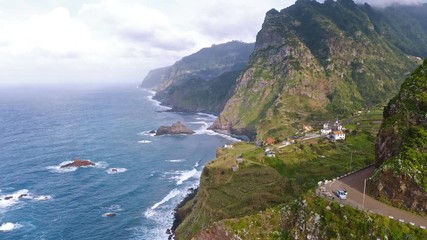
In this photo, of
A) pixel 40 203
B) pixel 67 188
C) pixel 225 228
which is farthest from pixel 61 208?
pixel 225 228

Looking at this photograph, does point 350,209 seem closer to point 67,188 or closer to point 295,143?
point 295,143

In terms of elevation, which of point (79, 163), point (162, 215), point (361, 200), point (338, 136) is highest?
point (361, 200)

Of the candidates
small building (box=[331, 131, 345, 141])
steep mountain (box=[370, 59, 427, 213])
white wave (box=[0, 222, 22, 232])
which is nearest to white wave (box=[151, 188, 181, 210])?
white wave (box=[0, 222, 22, 232])

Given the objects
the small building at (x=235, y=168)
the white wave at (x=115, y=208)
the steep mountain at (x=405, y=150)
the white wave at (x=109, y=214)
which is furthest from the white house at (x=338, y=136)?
the white wave at (x=109, y=214)

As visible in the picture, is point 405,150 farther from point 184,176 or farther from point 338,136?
point 184,176

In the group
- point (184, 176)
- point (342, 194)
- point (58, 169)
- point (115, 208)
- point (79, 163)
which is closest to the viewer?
point (342, 194)

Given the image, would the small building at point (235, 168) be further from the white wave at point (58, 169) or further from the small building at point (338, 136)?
the white wave at point (58, 169)

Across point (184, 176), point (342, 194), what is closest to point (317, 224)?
point (342, 194)

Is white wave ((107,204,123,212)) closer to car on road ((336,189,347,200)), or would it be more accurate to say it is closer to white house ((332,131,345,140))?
white house ((332,131,345,140))
